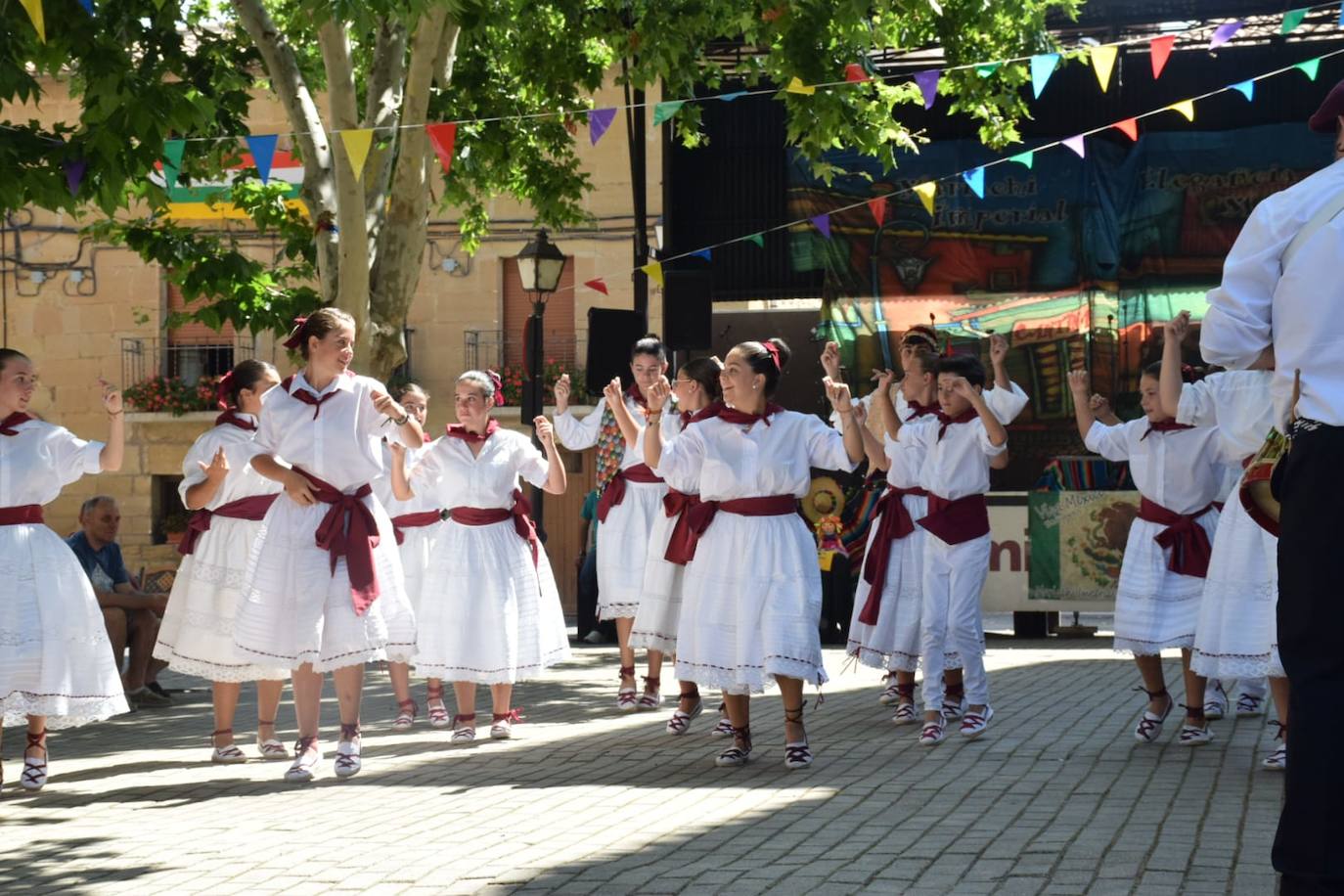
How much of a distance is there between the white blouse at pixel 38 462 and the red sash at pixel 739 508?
269 centimetres

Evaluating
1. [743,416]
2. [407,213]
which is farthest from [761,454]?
[407,213]

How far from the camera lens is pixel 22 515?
26.0ft

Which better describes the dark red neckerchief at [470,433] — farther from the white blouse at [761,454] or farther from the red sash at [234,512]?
the white blouse at [761,454]

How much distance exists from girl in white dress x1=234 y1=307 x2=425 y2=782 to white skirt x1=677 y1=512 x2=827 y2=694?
1.44 metres

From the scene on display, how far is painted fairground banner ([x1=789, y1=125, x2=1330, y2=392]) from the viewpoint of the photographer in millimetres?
18969

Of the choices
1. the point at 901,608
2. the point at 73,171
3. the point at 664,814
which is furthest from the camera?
the point at 901,608

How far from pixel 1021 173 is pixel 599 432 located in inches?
347

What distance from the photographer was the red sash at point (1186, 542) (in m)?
8.77

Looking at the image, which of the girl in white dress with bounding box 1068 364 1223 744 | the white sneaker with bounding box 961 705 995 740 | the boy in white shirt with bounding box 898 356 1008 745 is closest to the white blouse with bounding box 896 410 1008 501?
the boy in white shirt with bounding box 898 356 1008 745

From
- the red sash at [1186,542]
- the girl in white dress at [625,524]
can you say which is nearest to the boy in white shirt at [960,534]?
the red sash at [1186,542]

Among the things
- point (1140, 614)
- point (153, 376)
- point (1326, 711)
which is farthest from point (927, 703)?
point (153, 376)

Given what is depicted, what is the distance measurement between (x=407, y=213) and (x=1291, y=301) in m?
10.6

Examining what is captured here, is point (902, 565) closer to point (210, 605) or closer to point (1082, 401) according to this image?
point (1082, 401)

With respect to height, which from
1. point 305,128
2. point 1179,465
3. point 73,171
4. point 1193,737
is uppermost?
point 305,128
